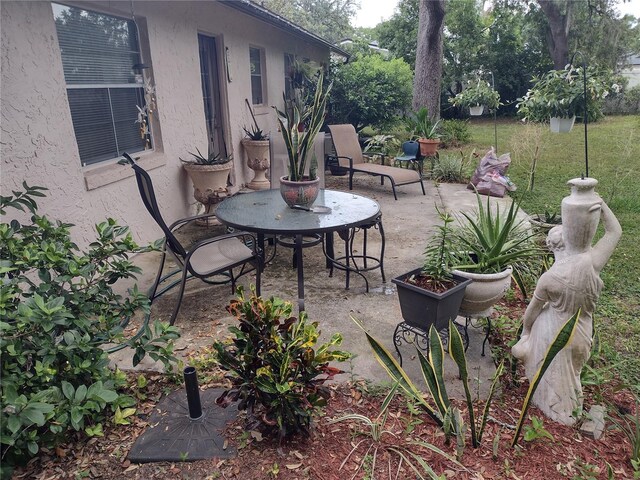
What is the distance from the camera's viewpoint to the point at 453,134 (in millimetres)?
11766

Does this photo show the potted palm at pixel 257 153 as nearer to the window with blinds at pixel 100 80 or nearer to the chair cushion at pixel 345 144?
the chair cushion at pixel 345 144

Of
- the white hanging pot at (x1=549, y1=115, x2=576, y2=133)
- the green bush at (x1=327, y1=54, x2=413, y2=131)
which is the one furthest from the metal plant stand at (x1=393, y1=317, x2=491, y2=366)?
the green bush at (x1=327, y1=54, x2=413, y2=131)

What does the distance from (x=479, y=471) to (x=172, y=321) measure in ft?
6.31

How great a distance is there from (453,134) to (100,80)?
9.86m

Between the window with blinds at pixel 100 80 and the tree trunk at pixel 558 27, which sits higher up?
the tree trunk at pixel 558 27

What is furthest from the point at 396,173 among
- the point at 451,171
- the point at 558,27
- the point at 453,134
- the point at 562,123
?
the point at 558,27

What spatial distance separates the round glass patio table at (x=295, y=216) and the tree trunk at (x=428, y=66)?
7.85 meters

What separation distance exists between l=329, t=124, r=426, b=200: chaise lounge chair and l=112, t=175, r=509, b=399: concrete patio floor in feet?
4.35

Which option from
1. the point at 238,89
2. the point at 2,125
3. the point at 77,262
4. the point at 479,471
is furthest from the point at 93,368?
the point at 238,89

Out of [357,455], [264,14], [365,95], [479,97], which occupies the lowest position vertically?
[357,455]

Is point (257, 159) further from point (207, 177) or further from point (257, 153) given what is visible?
point (207, 177)

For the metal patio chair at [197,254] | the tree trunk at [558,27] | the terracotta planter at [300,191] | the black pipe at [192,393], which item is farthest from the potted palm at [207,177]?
the tree trunk at [558,27]

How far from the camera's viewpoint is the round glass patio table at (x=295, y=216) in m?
2.89

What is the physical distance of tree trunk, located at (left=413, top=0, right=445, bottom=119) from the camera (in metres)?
10.2
